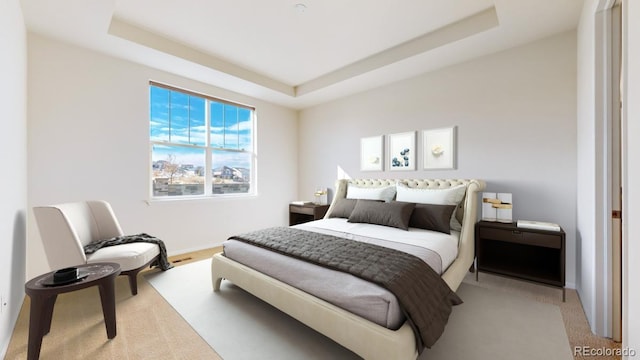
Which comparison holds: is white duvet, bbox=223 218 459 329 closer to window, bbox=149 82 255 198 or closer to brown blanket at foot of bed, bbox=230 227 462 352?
brown blanket at foot of bed, bbox=230 227 462 352

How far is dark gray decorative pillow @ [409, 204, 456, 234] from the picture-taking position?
9.02 ft

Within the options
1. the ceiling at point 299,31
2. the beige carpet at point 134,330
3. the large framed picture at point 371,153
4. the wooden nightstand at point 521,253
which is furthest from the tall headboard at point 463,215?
the ceiling at point 299,31

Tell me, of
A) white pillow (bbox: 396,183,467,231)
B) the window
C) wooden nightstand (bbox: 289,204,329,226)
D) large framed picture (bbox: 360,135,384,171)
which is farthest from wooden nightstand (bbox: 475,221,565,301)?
the window

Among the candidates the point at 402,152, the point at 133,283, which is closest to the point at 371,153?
the point at 402,152

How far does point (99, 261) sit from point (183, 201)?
165 cm

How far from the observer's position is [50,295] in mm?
1603

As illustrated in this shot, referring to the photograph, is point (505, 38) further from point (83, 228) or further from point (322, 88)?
point (83, 228)

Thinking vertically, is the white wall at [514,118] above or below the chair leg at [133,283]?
above

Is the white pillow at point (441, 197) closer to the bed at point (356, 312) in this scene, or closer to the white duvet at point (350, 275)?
the bed at point (356, 312)

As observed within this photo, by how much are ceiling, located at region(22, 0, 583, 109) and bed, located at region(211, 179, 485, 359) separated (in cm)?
159

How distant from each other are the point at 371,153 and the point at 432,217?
5.51ft
